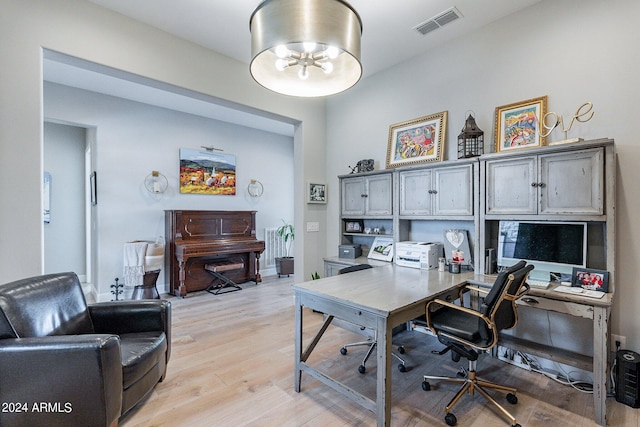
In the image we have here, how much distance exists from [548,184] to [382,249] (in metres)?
1.77

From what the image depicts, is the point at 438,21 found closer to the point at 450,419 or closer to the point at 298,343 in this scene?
the point at 298,343

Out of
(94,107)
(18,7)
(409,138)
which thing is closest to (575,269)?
(409,138)

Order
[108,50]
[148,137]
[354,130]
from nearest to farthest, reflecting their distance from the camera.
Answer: [108,50] < [354,130] < [148,137]

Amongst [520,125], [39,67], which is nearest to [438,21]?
[520,125]

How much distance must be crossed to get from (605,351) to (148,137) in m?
6.02

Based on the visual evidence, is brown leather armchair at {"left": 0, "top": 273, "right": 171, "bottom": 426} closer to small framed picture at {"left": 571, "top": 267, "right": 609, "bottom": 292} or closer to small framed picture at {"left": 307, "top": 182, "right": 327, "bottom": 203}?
small framed picture at {"left": 307, "top": 182, "right": 327, "bottom": 203}

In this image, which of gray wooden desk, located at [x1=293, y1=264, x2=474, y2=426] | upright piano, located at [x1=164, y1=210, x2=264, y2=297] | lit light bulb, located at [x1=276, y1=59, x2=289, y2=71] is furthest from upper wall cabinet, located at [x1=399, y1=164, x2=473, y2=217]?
upright piano, located at [x1=164, y1=210, x2=264, y2=297]

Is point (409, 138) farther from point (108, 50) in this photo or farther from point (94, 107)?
point (94, 107)

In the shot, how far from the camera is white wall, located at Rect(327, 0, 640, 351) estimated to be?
225 cm

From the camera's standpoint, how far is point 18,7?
2275 mm

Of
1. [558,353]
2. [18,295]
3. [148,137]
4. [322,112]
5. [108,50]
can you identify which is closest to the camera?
[18,295]

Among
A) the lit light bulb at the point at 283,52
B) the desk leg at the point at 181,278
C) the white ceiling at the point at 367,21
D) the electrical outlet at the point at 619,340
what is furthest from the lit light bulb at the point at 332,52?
the desk leg at the point at 181,278

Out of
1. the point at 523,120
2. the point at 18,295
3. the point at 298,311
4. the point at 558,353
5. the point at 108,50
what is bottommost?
the point at 558,353

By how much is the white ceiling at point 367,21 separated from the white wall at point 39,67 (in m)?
0.15
